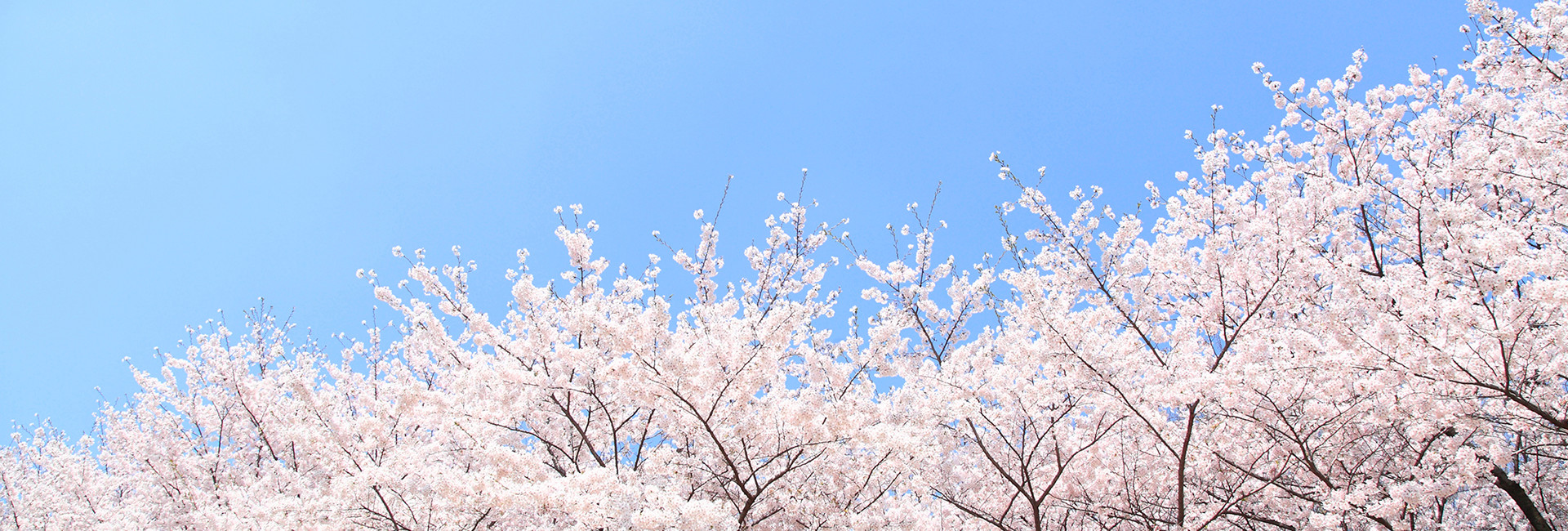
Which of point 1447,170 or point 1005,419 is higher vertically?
point 1447,170

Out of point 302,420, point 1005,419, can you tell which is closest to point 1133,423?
point 1005,419

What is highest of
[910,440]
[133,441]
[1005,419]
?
[133,441]

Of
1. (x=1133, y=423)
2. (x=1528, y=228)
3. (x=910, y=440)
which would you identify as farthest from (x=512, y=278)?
(x=1528, y=228)

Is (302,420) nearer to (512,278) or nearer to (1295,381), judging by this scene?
(512,278)

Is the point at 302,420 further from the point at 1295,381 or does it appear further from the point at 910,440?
the point at 1295,381

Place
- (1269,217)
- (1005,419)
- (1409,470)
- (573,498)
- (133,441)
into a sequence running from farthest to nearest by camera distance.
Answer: (133,441)
(1005,419)
(1269,217)
(1409,470)
(573,498)

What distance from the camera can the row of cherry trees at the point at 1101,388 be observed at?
4.64 m

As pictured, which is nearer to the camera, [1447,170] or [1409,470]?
[1409,470]

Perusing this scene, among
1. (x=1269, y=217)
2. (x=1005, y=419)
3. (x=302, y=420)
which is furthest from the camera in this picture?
(x=1005, y=419)

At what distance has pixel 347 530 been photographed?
5.54 metres

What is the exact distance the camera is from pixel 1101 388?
567 cm

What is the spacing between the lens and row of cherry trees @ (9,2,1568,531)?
4.64 meters

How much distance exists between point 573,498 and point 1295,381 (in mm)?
5110

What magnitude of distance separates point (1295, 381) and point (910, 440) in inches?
108
